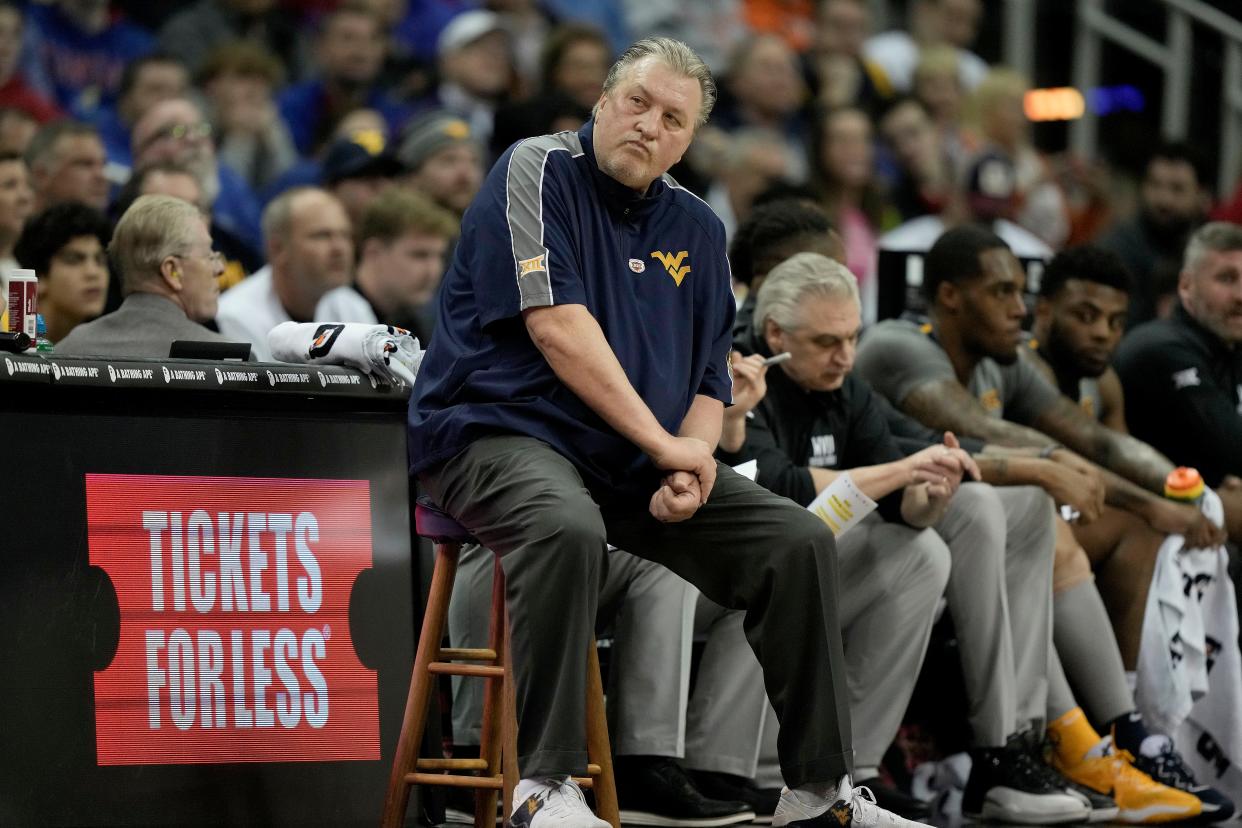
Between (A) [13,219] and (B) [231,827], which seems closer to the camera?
(B) [231,827]

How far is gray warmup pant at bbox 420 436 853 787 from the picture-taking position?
385cm

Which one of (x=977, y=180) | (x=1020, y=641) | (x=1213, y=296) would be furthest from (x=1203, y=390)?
(x=977, y=180)

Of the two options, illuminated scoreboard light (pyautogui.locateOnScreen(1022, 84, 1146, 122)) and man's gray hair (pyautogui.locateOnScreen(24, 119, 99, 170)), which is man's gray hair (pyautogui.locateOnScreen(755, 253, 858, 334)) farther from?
illuminated scoreboard light (pyautogui.locateOnScreen(1022, 84, 1146, 122))

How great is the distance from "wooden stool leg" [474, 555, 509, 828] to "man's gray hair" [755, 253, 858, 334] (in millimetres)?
1492

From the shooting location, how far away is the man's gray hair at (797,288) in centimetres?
550

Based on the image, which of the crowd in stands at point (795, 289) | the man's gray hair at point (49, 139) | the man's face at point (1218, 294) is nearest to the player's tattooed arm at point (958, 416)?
the crowd in stands at point (795, 289)

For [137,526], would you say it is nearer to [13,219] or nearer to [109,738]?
[109,738]

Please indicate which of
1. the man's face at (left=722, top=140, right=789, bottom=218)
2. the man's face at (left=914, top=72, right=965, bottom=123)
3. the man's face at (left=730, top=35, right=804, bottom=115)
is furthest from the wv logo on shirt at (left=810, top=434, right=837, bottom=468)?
the man's face at (left=914, top=72, right=965, bottom=123)

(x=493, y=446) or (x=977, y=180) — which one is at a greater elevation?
(x=977, y=180)

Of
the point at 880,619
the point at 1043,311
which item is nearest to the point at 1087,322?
the point at 1043,311

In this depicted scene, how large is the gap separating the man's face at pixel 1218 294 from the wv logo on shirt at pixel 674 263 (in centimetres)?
373

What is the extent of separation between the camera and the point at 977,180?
9.86m

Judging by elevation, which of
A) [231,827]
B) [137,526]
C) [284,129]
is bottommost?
[231,827]

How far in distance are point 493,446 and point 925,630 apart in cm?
197
